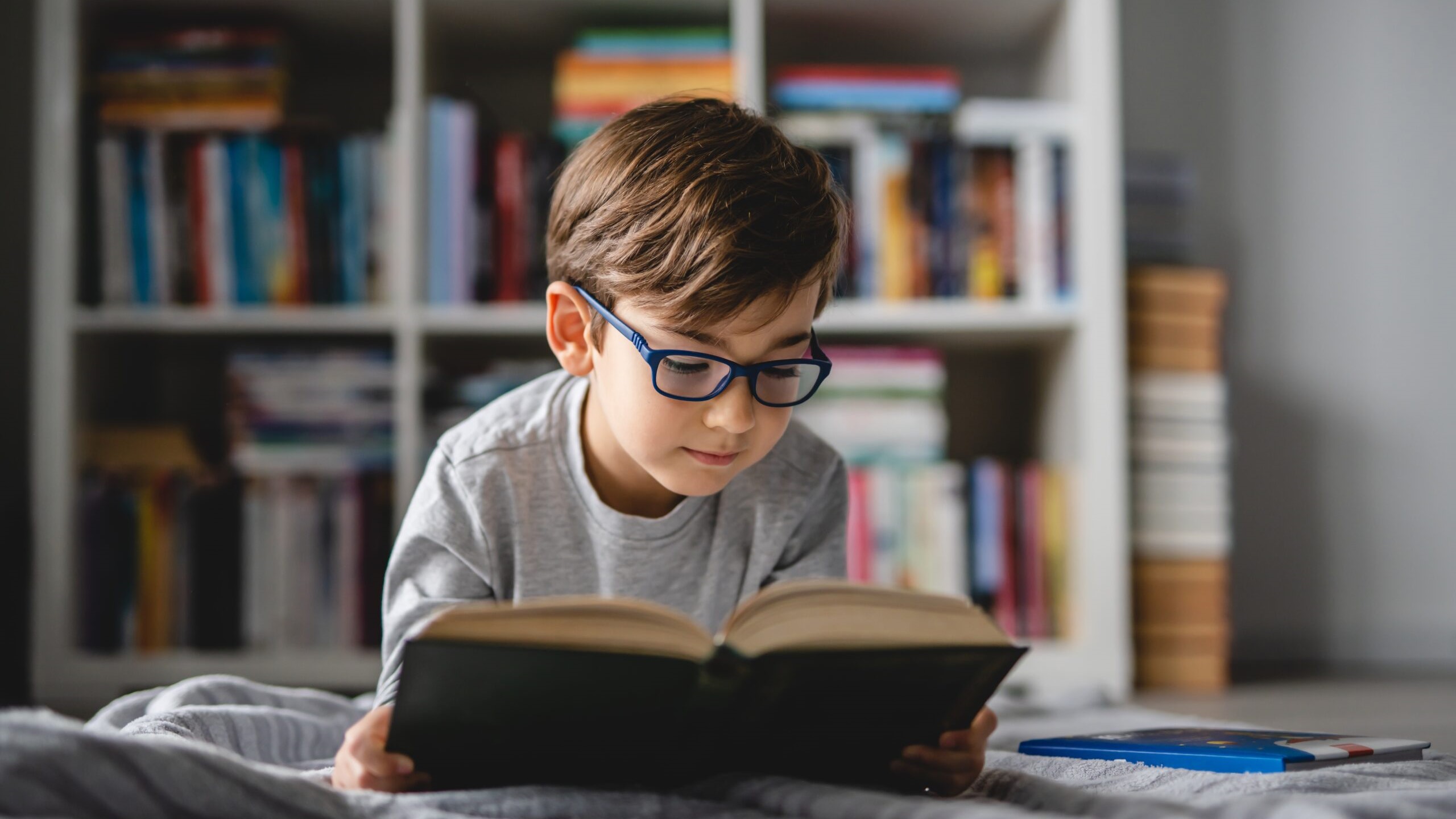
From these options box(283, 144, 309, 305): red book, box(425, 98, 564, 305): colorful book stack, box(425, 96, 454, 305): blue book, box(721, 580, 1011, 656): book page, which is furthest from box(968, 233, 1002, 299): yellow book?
box(721, 580, 1011, 656): book page

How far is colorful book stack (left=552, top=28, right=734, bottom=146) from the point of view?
1.73 metres

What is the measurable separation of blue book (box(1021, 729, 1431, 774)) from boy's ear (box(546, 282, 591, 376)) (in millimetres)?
441

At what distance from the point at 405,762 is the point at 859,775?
0.85 ft

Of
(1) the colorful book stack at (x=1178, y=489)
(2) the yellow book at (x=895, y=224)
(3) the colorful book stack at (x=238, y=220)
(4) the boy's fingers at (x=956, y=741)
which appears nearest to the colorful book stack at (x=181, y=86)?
(3) the colorful book stack at (x=238, y=220)

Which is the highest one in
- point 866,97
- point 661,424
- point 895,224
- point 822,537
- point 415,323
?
point 866,97

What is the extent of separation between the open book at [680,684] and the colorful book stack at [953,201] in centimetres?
113

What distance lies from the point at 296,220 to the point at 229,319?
170 millimetres

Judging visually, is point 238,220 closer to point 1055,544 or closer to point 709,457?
point 709,457

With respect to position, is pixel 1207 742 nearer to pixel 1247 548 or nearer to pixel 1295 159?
pixel 1247 548

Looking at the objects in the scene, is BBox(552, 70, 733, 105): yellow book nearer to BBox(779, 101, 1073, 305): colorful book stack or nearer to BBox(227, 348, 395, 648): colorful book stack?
BBox(779, 101, 1073, 305): colorful book stack

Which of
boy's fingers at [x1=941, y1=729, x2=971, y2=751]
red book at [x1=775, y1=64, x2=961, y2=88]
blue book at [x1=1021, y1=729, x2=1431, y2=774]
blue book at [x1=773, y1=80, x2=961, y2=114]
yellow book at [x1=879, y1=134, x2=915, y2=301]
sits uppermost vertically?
red book at [x1=775, y1=64, x2=961, y2=88]

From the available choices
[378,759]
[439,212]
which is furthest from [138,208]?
[378,759]

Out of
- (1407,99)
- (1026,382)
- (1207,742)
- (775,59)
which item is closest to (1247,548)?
(1026,382)

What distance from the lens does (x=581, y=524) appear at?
100cm
